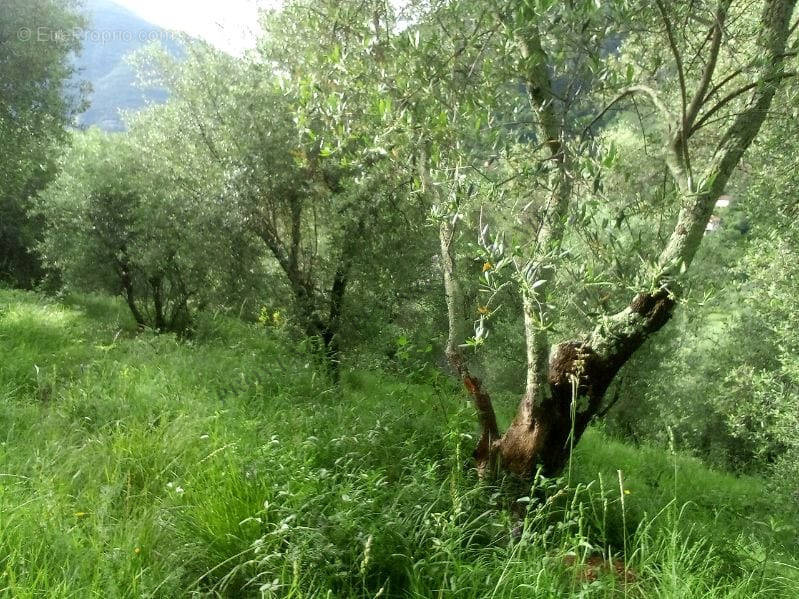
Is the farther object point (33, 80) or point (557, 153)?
point (33, 80)

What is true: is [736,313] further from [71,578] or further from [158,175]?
[71,578]

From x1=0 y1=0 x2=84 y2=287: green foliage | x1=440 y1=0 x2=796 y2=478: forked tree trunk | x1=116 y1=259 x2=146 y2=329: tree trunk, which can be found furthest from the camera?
x1=116 y1=259 x2=146 y2=329: tree trunk

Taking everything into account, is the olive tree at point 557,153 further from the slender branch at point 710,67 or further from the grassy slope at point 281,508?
the grassy slope at point 281,508

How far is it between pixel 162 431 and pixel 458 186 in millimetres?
3157

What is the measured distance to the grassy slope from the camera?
275 centimetres

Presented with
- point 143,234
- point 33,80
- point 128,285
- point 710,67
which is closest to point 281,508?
point 710,67

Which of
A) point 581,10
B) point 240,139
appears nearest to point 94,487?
point 581,10

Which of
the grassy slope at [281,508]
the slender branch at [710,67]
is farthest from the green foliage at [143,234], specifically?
the slender branch at [710,67]

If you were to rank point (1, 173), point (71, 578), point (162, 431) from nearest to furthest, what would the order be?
1. point (71, 578)
2. point (162, 431)
3. point (1, 173)

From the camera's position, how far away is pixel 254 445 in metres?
4.18

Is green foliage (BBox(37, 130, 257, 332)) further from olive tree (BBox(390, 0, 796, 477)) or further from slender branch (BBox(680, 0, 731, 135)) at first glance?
slender branch (BBox(680, 0, 731, 135))

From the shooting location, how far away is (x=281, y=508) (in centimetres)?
296

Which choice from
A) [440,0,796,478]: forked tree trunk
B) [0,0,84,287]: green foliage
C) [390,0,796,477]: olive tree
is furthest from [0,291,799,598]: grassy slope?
[0,0,84,287]: green foliage

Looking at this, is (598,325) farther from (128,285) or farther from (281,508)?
(128,285)
